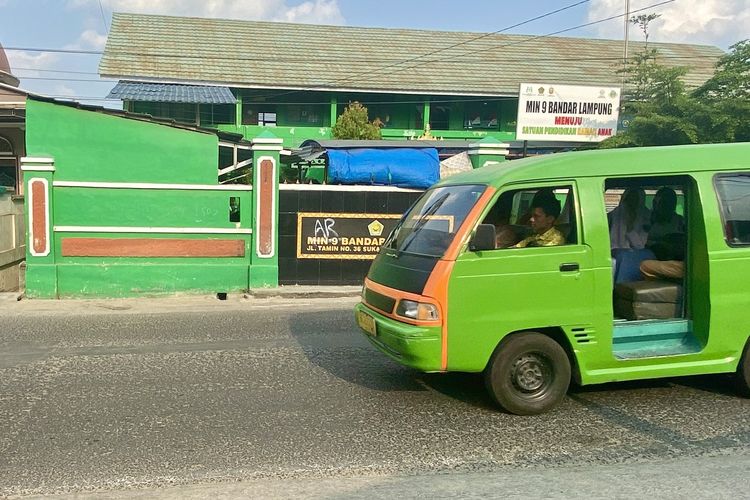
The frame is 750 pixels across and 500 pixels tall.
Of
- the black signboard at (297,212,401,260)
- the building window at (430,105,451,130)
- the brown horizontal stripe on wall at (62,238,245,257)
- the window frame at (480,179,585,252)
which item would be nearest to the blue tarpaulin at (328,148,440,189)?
the black signboard at (297,212,401,260)

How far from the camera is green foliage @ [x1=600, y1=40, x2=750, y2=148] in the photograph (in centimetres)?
1975

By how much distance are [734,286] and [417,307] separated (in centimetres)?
253

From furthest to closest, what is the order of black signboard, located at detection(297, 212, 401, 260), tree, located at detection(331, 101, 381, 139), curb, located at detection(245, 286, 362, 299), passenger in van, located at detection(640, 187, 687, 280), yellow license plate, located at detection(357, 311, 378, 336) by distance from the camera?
1. tree, located at detection(331, 101, 381, 139)
2. black signboard, located at detection(297, 212, 401, 260)
3. curb, located at detection(245, 286, 362, 299)
4. passenger in van, located at detection(640, 187, 687, 280)
5. yellow license plate, located at detection(357, 311, 378, 336)

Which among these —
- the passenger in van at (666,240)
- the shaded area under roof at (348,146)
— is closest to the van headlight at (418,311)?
the passenger in van at (666,240)

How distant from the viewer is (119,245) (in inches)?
422

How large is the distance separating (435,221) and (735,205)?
7.90ft

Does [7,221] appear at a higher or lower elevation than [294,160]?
lower

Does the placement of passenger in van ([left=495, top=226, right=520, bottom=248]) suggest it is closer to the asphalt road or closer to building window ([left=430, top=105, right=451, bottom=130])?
the asphalt road

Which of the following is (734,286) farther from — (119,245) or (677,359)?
(119,245)

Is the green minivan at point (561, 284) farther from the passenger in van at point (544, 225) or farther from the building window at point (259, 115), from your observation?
the building window at point (259, 115)

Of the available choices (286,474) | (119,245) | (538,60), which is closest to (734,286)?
(286,474)

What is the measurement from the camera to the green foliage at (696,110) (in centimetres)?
1975

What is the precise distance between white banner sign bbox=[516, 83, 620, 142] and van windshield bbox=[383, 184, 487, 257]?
1481 centimetres

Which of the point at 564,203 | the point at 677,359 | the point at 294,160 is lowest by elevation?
the point at 677,359
